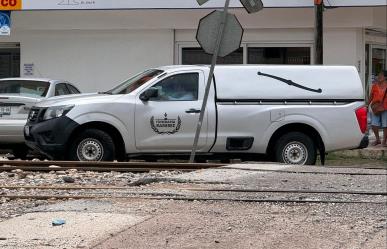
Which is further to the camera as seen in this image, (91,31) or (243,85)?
(91,31)

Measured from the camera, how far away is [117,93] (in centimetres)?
1187

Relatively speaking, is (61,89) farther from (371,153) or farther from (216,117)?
(371,153)

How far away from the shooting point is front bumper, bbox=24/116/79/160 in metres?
11.3

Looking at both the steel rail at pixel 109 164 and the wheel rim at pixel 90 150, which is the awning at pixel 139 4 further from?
the steel rail at pixel 109 164

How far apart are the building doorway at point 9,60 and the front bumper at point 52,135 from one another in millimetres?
8689

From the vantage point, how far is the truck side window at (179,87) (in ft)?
38.5

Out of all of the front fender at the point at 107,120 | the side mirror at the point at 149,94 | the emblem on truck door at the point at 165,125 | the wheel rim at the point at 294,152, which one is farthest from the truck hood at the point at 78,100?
the wheel rim at the point at 294,152

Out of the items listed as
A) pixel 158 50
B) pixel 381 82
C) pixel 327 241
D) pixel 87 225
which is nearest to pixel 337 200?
pixel 327 241

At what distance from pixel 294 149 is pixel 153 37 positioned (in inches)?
308

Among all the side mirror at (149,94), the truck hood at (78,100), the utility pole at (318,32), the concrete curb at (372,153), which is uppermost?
the utility pole at (318,32)

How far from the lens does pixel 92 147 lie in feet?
38.0

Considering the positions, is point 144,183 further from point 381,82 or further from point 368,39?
point 368,39

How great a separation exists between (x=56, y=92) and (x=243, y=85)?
14.1ft

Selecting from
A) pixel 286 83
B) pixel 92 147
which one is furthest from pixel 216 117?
pixel 92 147
